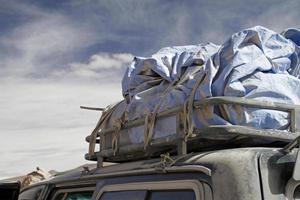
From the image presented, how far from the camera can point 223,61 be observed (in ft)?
9.67

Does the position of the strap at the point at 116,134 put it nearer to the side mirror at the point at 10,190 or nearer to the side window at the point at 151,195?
the side window at the point at 151,195

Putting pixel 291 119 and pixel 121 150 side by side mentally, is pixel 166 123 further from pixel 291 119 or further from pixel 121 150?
pixel 291 119

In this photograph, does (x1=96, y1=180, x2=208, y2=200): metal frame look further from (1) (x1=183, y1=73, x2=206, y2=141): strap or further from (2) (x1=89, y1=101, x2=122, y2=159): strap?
(2) (x1=89, y1=101, x2=122, y2=159): strap

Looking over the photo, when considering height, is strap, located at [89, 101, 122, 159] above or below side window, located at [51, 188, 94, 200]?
above

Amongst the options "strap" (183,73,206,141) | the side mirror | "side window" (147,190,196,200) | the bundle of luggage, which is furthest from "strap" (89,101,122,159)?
the side mirror

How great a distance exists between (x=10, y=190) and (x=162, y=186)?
125 inches

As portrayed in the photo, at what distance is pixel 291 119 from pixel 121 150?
1.10 meters

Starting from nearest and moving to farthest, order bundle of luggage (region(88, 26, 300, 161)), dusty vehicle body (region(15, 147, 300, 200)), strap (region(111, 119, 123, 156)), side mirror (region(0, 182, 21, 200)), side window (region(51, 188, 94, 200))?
Answer: 1. dusty vehicle body (region(15, 147, 300, 200))
2. bundle of luggage (region(88, 26, 300, 161))
3. strap (region(111, 119, 123, 156))
4. side window (region(51, 188, 94, 200))
5. side mirror (region(0, 182, 21, 200))

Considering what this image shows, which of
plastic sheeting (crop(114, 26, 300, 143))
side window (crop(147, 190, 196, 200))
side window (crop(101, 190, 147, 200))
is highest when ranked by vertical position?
plastic sheeting (crop(114, 26, 300, 143))

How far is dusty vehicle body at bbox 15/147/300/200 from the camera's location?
2.23m

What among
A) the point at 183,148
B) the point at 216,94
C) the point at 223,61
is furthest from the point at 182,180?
the point at 223,61

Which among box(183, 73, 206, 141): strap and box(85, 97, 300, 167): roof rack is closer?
box(85, 97, 300, 167): roof rack

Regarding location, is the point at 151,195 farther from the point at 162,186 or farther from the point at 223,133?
the point at 223,133

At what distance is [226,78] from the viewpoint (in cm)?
281
